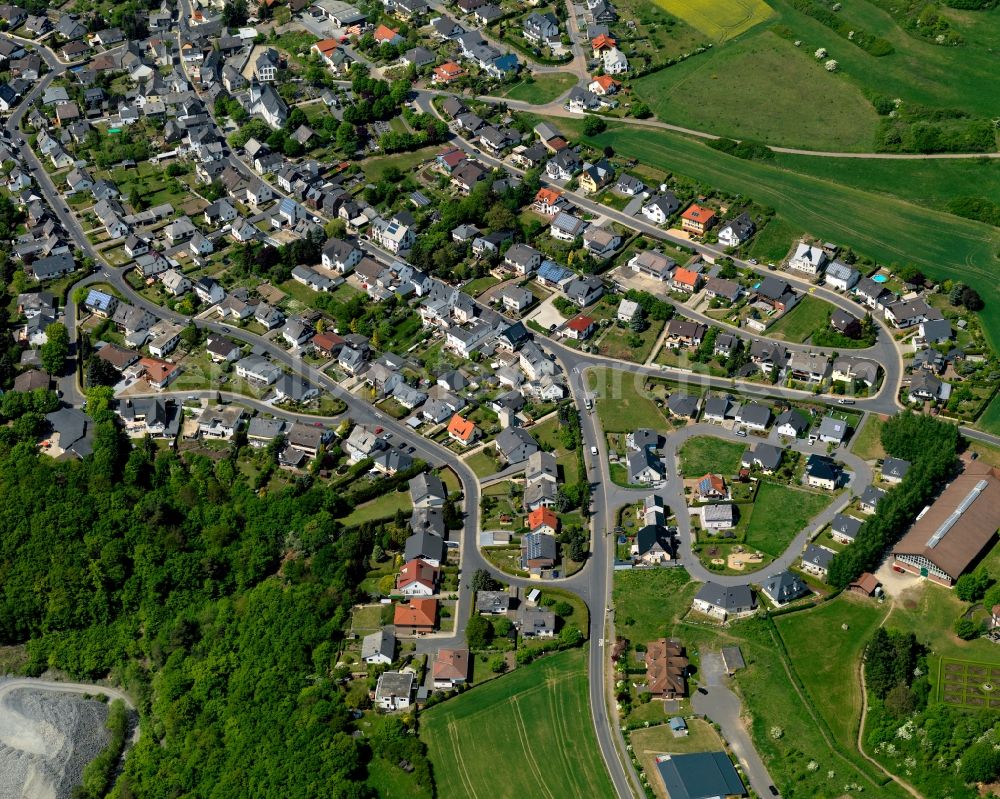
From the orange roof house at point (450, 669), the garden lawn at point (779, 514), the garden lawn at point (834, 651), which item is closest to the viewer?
the garden lawn at point (834, 651)

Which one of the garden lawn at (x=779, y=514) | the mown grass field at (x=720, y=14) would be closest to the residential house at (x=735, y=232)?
the garden lawn at (x=779, y=514)

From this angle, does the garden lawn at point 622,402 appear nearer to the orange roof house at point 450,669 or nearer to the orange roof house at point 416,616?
the orange roof house at point 416,616

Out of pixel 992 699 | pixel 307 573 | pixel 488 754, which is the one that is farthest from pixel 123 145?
pixel 992 699

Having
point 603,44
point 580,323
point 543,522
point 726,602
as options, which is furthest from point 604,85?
point 726,602

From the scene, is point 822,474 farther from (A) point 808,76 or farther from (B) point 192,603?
(A) point 808,76

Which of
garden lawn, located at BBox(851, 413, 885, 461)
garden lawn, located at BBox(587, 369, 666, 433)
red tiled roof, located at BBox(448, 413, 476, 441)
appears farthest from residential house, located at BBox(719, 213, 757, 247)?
red tiled roof, located at BBox(448, 413, 476, 441)
